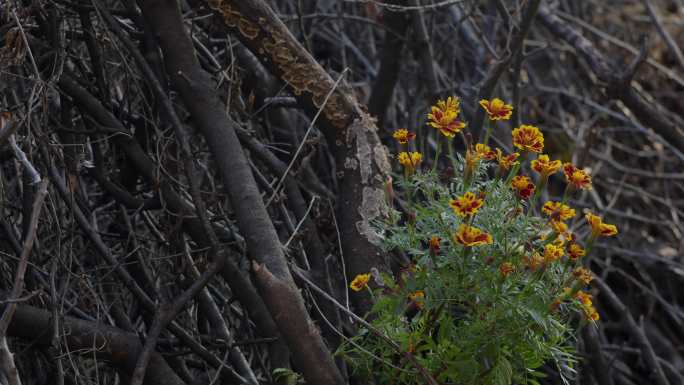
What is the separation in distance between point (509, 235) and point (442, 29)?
2944mm

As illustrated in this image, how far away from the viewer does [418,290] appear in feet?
6.28

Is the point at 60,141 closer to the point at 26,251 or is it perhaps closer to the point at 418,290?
the point at 26,251

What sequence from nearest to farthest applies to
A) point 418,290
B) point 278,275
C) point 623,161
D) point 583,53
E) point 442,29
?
point 418,290, point 278,275, point 583,53, point 442,29, point 623,161

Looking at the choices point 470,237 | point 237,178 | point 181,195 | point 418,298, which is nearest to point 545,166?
point 470,237

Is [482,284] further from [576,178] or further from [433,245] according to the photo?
[576,178]

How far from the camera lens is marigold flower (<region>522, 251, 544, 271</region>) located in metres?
1.88

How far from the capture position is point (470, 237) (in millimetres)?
1768

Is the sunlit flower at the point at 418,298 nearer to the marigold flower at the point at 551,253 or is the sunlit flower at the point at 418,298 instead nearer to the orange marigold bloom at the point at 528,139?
the marigold flower at the point at 551,253

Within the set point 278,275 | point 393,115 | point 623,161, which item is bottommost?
point 623,161

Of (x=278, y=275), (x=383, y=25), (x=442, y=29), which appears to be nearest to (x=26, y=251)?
(x=278, y=275)

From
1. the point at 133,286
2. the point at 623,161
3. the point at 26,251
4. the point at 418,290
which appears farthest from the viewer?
the point at 623,161

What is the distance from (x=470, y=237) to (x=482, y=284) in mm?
150

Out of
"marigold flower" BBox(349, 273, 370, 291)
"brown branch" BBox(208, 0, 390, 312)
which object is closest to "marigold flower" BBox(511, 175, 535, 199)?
"marigold flower" BBox(349, 273, 370, 291)

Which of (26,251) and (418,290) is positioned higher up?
(26,251)
